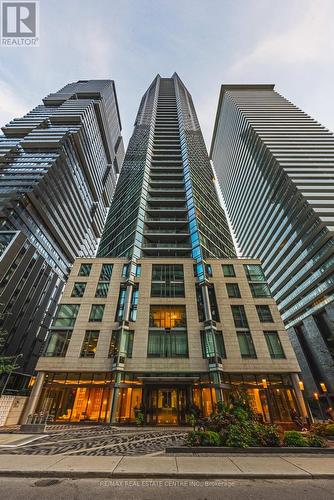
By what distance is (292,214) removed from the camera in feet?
193

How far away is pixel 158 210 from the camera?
132ft

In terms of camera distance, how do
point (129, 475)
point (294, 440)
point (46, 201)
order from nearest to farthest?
point (129, 475) → point (294, 440) → point (46, 201)

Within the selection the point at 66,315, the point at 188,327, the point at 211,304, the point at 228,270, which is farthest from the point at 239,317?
the point at 66,315

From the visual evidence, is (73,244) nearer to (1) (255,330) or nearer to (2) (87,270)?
(2) (87,270)

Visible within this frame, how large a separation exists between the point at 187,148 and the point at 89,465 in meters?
57.8

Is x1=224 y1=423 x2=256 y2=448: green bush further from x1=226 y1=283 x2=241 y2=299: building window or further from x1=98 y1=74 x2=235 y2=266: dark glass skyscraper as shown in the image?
x1=98 y1=74 x2=235 y2=266: dark glass skyscraper

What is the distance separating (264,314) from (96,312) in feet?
68.9

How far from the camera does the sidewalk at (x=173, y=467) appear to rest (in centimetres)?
616

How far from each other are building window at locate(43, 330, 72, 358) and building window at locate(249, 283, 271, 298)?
23.9 metres

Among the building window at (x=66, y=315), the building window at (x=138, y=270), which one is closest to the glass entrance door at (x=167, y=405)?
the building window at (x=66, y=315)

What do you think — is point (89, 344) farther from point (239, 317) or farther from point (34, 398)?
point (239, 317)

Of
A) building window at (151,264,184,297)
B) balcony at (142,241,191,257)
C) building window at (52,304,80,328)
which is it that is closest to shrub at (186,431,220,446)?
building window at (151,264,184,297)

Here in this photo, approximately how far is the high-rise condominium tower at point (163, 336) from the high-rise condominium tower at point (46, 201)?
11393 mm

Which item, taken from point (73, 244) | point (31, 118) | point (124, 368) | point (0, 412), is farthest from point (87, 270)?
point (31, 118)
